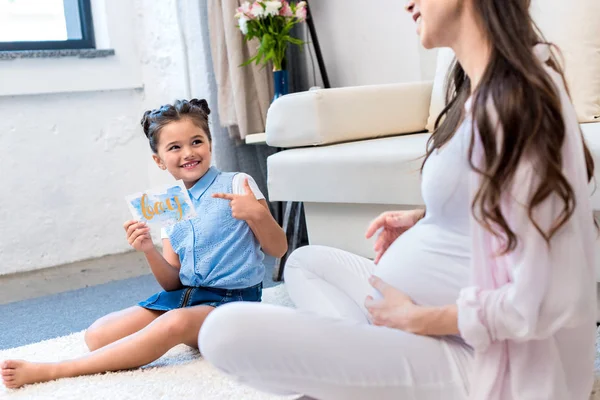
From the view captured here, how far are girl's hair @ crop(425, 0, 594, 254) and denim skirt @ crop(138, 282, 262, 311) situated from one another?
0.89 m

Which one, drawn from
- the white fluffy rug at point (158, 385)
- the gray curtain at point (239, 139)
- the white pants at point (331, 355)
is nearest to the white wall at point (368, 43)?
the gray curtain at point (239, 139)

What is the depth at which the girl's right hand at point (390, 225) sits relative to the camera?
1.14 meters

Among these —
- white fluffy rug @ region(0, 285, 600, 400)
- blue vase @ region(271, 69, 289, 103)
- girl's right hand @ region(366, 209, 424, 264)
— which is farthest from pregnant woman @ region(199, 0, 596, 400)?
blue vase @ region(271, 69, 289, 103)

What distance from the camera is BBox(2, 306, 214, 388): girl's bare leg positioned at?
4.93 ft

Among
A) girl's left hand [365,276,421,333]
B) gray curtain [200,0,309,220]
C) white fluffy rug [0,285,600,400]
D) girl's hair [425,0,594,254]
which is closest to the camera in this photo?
girl's hair [425,0,594,254]

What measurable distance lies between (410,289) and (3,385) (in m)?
1.03

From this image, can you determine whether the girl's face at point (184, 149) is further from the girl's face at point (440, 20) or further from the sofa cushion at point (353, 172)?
the girl's face at point (440, 20)

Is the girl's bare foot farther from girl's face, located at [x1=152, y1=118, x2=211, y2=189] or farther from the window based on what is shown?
the window

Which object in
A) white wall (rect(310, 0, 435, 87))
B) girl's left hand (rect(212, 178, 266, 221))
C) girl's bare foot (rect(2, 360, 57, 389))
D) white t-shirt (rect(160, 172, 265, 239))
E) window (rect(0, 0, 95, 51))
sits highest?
window (rect(0, 0, 95, 51))

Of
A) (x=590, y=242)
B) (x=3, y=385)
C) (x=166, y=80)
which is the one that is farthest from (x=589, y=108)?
A: (x=166, y=80)

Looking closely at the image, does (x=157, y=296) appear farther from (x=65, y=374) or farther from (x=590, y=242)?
(x=590, y=242)

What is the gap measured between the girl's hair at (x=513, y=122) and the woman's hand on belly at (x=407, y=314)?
0.12 meters

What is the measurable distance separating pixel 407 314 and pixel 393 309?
3 centimetres

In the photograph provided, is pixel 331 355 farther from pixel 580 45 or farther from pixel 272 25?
pixel 272 25
